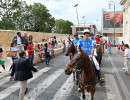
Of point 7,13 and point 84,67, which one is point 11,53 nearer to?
point 84,67

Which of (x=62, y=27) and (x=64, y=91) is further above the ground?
(x=62, y=27)

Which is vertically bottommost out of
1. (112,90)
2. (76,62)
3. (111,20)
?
(112,90)

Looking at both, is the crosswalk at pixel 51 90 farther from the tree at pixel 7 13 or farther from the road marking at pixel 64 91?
the tree at pixel 7 13

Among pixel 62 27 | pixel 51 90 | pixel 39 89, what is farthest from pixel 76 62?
pixel 62 27

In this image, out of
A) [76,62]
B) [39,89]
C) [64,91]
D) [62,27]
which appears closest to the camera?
[76,62]

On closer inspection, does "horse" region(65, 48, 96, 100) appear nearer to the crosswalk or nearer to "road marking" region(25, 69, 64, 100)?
the crosswalk

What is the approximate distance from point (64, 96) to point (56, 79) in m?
2.45

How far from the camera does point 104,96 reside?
5652mm

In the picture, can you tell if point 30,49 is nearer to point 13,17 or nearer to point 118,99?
point 118,99

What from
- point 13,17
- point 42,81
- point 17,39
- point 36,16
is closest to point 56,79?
point 42,81

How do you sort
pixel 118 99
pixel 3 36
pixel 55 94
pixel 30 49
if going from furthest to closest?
1. pixel 3 36
2. pixel 30 49
3. pixel 55 94
4. pixel 118 99

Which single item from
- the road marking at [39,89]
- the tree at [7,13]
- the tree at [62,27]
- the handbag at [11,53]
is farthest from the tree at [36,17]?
the road marking at [39,89]

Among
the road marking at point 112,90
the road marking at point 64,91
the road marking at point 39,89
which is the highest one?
the road marking at point 39,89

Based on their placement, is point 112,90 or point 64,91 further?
point 112,90
